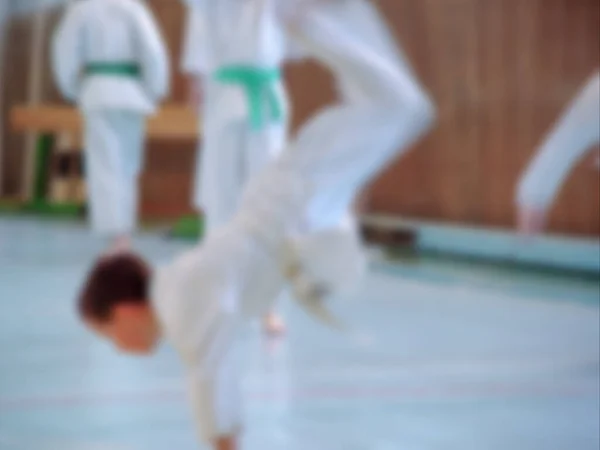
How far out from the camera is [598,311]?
409cm

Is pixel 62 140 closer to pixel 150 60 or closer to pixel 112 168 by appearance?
pixel 112 168

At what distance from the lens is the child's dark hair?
5.18ft

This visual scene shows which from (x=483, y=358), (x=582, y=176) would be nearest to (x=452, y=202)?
(x=582, y=176)

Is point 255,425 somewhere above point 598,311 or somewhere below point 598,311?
above

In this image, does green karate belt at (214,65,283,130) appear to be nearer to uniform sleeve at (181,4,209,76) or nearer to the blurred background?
uniform sleeve at (181,4,209,76)

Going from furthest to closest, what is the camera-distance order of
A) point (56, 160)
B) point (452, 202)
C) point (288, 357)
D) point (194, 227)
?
point (56, 160) < point (194, 227) < point (452, 202) < point (288, 357)

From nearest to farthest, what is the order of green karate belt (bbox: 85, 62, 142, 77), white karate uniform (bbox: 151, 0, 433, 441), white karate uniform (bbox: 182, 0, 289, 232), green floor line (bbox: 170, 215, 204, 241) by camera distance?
white karate uniform (bbox: 151, 0, 433, 441), white karate uniform (bbox: 182, 0, 289, 232), green karate belt (bbox: 85, 62, 142, 77), green floor line (bbox: 170, 215, 204, 241)

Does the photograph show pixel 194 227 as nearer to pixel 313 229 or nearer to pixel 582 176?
pixel 582 176

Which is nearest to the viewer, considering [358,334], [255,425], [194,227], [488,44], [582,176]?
[255,425]

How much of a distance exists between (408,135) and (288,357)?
1.60 m

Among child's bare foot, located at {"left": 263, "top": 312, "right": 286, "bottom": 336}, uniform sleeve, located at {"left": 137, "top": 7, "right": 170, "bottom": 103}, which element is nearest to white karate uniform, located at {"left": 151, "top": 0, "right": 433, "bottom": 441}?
child's bare foot, located at {"left": 263, "top": 312, "right": 286, "bottom": 336}

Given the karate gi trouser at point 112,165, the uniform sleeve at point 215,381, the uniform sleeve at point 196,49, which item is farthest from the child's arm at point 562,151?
the karate gi trouser at point 112,165

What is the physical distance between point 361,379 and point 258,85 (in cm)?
91

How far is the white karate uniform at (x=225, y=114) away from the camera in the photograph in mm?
2600
